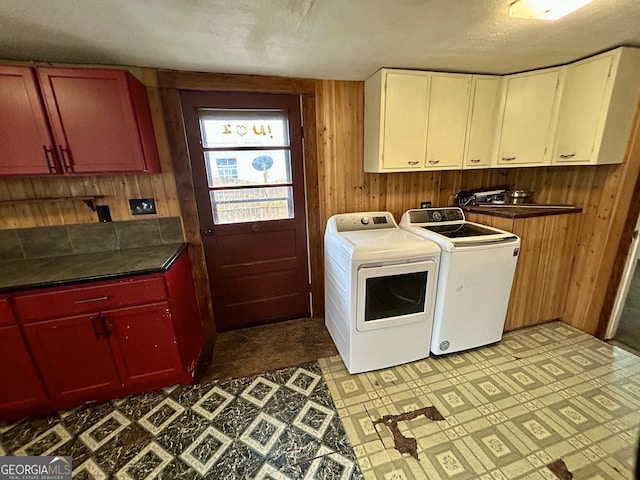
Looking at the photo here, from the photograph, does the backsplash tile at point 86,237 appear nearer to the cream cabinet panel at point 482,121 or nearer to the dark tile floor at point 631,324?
the cream cabinet panel at point 482,121

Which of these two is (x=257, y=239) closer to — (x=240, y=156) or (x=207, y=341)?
(x=240, y=156)

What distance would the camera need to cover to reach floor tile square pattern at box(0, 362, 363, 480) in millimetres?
1354

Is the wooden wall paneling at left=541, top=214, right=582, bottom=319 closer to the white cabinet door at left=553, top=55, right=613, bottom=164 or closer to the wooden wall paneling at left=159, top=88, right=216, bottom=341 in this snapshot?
the white cabinet door at left=553, top=55, right=613, bottom=164

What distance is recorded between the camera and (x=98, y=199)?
77.5 inches

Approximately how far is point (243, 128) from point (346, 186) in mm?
1030

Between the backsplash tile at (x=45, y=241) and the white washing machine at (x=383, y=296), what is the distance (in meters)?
2.03

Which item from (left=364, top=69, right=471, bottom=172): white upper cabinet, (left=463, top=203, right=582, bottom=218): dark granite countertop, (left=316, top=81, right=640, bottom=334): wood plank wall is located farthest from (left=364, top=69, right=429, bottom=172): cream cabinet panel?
(left=463, top=203, right=582, bottom=218): dark granite countertop

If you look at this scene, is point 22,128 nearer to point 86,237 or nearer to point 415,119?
point 86,237

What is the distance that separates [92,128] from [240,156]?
3.13ft

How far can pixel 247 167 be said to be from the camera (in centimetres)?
227

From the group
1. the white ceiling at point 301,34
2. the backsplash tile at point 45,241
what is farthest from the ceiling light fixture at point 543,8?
the backsplash tile at point 45,241

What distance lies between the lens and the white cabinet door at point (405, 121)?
2.02 metres

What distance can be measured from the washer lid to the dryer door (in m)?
0.07

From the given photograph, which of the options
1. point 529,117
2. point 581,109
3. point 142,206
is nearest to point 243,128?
point 142,206
